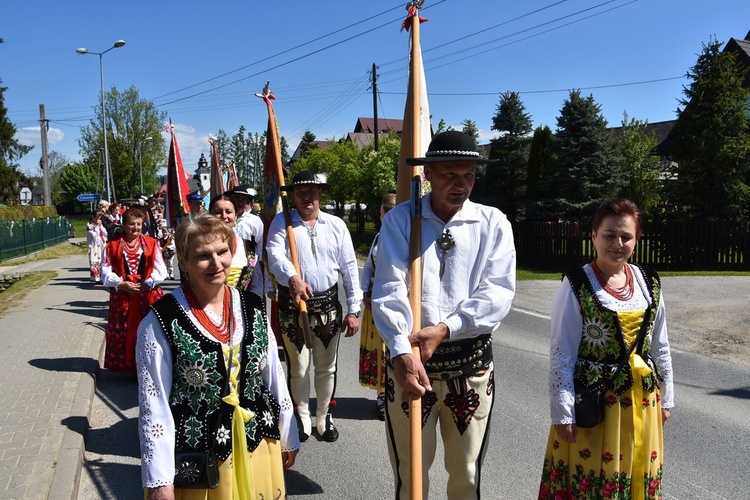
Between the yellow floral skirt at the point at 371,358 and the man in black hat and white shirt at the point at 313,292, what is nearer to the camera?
the man in black hat and white shirt at the point at 313,292

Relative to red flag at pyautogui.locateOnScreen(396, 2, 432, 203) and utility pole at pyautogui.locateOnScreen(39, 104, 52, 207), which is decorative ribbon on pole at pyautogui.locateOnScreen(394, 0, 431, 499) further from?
utility pole at pyautogui.locateOnScreen(39, 104, 52, 207)

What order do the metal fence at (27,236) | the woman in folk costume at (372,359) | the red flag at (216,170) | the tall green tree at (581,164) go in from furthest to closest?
1. the metal fence at (27,236)
2. the tall green tree at (581,164)
3. the red flag at (216,170)
4. the woman in folk costume at (372,359)

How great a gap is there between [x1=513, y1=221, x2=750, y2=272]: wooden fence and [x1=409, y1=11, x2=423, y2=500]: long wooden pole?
16.6 m

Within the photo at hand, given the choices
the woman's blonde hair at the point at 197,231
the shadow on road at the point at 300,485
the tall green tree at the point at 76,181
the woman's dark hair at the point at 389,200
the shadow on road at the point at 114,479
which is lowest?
the shadow on road at the point at 114,479

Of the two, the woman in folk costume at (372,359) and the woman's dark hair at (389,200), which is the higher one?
the woman's dark hair at (389,200)

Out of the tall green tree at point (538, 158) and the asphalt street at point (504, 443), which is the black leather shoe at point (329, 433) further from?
the tall green tree at point (538, 158)

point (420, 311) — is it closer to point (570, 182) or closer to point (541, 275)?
point (541, 275)

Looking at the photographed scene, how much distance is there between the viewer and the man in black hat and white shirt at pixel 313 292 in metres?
5.02

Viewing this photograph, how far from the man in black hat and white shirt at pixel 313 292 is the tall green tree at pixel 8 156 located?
157 feet

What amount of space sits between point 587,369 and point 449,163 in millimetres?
1233

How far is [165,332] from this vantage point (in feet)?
A: 8.22

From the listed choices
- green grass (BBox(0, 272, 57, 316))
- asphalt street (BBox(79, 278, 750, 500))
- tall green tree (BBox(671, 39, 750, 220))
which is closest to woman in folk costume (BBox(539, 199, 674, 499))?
asphalt street (BBox(79, 278, 750, 500))

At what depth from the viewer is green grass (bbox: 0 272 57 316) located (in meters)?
13.0

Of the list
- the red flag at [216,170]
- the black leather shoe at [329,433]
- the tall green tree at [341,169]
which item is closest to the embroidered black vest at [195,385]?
the black leather shoe at [329,433]
